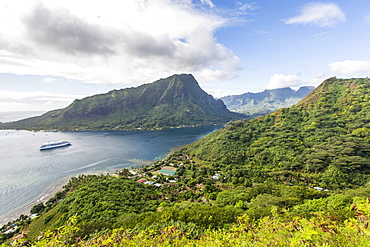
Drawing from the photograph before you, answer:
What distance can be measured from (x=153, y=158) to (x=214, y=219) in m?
65.5

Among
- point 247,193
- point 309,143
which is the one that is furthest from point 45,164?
point 309,143

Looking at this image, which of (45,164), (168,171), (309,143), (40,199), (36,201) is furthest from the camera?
(45,164)

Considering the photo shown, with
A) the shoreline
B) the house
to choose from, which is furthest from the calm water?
the house

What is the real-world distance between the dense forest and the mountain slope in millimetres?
376

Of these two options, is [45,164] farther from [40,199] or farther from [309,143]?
[309,143]

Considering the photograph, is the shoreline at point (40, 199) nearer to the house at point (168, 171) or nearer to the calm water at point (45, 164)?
the calm water at point (45, 164)

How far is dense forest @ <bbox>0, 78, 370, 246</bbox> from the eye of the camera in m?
9.49

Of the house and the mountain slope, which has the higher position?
the mountain slope

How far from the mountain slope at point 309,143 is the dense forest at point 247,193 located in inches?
14.8

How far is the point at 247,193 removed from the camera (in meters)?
39.5

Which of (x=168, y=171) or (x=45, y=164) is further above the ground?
Answer: (x=45, y=164)

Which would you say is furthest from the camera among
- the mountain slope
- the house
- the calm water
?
the house

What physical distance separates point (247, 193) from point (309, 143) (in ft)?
136

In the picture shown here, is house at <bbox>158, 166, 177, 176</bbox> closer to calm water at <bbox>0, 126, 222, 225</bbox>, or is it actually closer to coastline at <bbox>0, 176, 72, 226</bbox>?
calm water at <bbox>0, 126, 222, 225</bbox>
